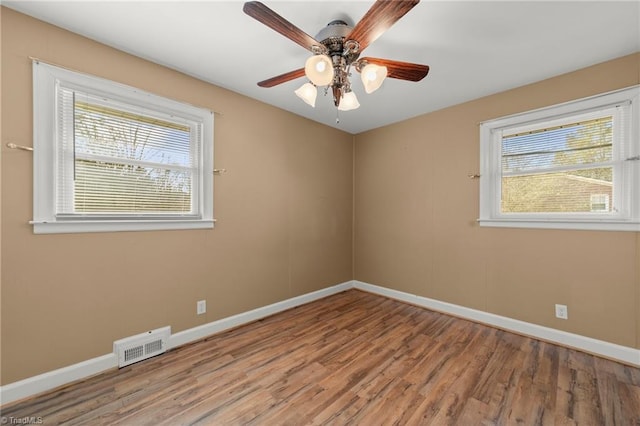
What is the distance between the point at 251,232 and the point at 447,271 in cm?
245

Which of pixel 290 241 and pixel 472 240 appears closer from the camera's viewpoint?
pixel 472 240

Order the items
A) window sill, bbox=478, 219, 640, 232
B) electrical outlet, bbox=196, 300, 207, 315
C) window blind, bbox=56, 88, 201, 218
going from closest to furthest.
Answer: window blind, bbox=56, 88, 201, 218 → window sill, bbox=478, 219, 640, 232 → electrical outlet, bbox=196, 300, 207, 315

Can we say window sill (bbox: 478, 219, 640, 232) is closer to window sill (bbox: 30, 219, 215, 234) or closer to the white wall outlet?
the white wall outlet

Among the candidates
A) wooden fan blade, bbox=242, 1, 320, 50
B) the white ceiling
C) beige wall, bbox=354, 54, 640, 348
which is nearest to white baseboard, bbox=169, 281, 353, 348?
beige wall, bbox=354, 54, 640, 348

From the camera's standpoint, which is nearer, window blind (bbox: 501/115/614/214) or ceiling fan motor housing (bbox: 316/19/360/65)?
ceiling fan motor housing (bbox: 316/19/360/65)

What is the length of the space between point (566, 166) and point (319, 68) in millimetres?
2585

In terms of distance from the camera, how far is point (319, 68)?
1472 millimetres

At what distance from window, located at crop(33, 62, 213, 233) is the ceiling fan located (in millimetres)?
1140

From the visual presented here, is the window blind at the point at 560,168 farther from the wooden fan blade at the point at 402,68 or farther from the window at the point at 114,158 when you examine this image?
the window at the point at 114,158

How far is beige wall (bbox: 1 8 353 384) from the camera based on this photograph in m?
1.71

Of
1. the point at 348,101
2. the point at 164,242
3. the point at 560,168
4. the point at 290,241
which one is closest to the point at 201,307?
the point at 164,242

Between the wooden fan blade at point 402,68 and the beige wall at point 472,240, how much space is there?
1.69 m

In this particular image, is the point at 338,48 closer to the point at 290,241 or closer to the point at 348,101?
the point at 348,101

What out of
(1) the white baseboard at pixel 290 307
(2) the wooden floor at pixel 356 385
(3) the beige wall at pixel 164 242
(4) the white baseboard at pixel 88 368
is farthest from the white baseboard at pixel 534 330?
(4) the white baseboard at pixel 88 368
